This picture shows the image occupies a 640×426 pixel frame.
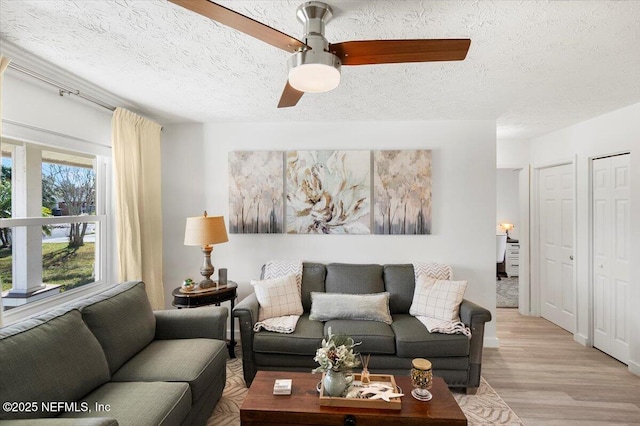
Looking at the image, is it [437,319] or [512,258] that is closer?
[437,319]

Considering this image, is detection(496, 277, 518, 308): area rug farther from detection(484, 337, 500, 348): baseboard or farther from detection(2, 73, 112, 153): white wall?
detection(2, 73, 112, 153): white wall

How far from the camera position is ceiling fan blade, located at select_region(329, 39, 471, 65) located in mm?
1315

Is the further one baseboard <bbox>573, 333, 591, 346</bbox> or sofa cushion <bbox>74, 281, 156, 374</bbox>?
baseboard <bbox>573, 333, 591, 346</bbox>

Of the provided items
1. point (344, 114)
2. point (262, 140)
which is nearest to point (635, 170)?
point (344, 114)

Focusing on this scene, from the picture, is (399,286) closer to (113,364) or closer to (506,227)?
(113,364)

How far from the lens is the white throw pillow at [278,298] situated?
284 cm

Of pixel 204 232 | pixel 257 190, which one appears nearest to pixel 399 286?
pixel 257 190

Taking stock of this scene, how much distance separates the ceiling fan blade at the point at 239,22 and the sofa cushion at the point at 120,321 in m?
1.86

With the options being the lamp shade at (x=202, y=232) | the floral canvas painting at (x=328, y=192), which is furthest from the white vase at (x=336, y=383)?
the floral canvas painting at (x=328, y=192)

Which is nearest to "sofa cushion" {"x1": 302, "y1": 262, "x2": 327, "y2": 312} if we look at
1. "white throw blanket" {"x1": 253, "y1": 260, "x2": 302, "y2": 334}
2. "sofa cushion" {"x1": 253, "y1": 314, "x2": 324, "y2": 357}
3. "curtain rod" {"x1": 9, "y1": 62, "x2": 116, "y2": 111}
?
"white throw blanket" {"x1": 253, "y1": 260, "x2": 302, "y2": 334}

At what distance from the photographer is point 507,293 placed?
541 centimetres

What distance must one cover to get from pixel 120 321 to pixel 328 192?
7.30ft

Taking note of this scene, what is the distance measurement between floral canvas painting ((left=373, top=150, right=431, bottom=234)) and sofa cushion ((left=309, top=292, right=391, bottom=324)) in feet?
2.90

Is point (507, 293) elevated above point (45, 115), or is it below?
below
